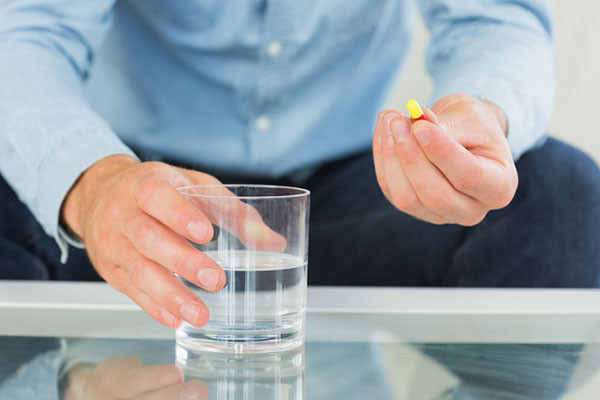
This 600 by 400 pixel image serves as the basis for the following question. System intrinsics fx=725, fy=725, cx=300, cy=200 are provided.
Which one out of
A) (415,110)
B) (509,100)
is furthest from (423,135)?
(509,100)

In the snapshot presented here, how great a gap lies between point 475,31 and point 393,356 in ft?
1.84

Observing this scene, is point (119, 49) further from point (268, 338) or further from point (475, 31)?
point (268, 338)

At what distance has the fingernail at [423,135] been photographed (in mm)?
448

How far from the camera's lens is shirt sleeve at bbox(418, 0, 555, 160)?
745 millimetres

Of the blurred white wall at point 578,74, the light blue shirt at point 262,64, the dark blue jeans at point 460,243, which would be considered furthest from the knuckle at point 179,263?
the blurred white wall at point 578,74

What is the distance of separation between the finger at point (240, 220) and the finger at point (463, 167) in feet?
0.37

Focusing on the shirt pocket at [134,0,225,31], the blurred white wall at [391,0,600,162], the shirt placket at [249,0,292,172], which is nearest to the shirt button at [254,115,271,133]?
the shirt placket at [249,0,292,172]

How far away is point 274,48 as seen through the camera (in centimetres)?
100

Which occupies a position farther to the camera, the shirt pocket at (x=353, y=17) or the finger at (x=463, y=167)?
the shirt pocket at (x=353, y=17)

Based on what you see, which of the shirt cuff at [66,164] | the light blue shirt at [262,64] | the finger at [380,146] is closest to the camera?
the finger at [380,146]

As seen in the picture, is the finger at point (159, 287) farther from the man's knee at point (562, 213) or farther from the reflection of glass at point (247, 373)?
the man's knee at point (562, 213)

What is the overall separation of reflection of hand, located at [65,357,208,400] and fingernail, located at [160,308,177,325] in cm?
3

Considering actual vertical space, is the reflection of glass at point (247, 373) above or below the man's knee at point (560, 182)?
above

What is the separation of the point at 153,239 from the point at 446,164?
0.19m
